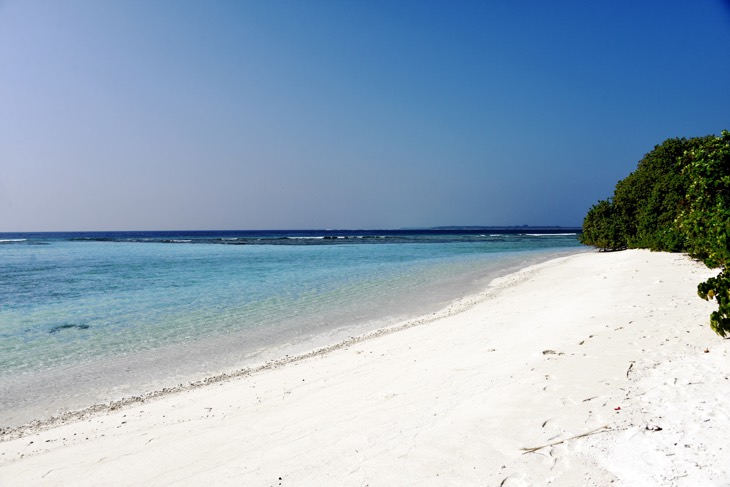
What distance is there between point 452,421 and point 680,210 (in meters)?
20.0

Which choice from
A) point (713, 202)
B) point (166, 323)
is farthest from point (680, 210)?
point (166, 323)

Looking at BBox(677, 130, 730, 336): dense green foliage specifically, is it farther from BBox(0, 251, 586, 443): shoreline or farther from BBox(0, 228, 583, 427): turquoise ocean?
BBox(0, 228, 583, 427): turquoise ocean

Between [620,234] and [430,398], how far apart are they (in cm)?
3438

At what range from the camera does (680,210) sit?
19.3m

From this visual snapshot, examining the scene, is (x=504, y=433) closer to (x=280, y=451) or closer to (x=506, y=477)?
(x=506, y=477)

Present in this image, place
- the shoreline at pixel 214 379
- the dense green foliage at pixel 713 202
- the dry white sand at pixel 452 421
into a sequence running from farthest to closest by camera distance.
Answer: the shoreline at pixel 214 379
the dense green foliage at pixel 713 202
the dry white sand at pixel 452 421

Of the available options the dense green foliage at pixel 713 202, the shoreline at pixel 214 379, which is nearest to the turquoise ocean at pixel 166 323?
the shoreline at pixel 214 379

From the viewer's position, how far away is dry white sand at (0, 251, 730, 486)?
3.85m

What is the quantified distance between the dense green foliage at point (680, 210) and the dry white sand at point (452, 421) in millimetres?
1363

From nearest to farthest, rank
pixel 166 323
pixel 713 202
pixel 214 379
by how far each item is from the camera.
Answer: pixel 713 202
pixel 214 379
pixel 166 323

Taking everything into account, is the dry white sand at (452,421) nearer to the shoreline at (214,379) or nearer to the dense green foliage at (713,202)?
the shoreline at (214,379)

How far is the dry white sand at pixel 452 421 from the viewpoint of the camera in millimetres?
3852

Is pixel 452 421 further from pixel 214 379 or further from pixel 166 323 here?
pixel 166 323

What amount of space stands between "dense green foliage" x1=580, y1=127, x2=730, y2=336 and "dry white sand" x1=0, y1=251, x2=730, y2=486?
136 centimetres
